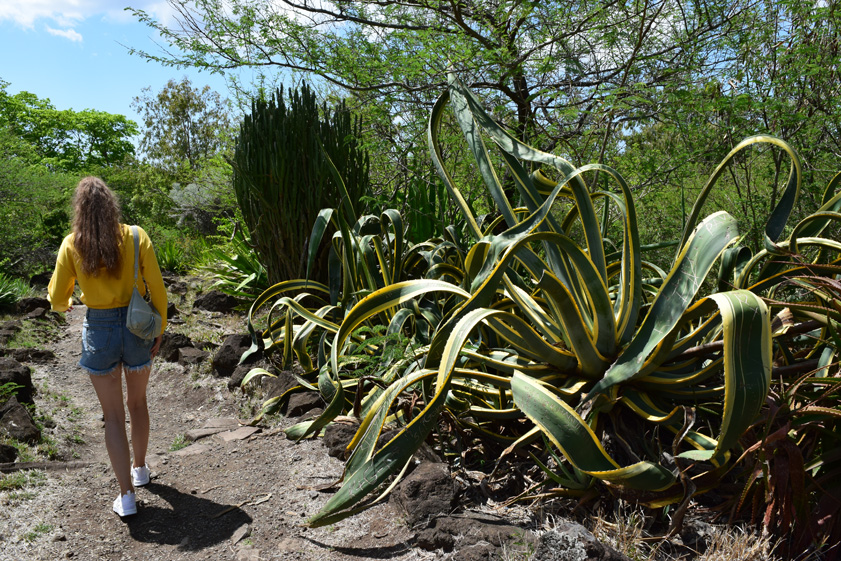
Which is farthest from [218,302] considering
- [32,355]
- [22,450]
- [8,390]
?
[22,450]

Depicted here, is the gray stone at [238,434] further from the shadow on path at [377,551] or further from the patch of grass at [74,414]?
the shadow on path at [377,551]

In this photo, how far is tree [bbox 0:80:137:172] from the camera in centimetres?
3906

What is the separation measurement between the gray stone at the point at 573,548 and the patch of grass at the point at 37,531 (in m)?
2.15

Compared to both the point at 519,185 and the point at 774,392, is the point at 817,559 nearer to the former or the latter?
the point at 774,392

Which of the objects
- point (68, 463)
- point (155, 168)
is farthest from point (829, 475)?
point (155, 168)

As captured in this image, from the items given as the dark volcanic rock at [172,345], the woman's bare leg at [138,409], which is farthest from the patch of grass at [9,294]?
the woman's bare leg at [138,409]

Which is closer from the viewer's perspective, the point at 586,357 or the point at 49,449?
the point at 586,357

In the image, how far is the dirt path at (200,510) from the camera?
2.34 m

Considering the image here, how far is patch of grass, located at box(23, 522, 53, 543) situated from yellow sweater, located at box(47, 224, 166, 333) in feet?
3.22

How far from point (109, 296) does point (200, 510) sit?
43.3 inches

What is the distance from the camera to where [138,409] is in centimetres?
310

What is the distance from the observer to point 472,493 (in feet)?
7.88

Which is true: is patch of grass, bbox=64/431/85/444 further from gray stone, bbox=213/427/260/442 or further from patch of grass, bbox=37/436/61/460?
gray stone, bbox=213/427/260/442

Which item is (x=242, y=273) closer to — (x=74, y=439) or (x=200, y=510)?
(x=74, y=439)
